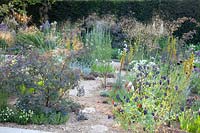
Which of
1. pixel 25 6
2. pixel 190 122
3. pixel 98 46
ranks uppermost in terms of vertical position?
pixel 25 6

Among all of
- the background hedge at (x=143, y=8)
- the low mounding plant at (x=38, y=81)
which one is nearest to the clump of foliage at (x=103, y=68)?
the low mounding plant at (x=38, y=81)

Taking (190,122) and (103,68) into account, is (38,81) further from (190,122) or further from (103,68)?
(103,68)

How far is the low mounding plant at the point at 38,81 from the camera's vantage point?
202 inches

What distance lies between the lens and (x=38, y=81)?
5.21 m

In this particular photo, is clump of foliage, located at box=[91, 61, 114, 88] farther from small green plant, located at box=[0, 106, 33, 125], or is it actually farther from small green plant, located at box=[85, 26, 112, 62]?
small green plant, located at box=[0, 106, 33, 125]

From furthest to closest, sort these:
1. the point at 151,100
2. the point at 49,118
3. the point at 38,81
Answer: the point at 38,81 → the point at 49,118 → the point at 151,100

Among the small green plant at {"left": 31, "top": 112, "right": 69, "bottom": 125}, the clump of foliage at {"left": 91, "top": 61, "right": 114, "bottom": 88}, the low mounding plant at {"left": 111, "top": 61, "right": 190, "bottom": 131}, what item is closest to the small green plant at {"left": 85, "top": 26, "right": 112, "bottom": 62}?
the clump of foliage at {"left": 91, "top": 61, "right": 114, "bottom": 88}

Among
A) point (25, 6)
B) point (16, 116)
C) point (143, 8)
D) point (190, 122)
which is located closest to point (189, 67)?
point (190, 122)

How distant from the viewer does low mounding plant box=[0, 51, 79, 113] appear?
513 cm

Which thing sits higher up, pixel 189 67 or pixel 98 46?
pixel 189 67

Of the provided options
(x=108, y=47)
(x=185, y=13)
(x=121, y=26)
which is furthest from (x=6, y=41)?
(x=185, y=13)

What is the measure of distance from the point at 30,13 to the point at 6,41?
457 cm

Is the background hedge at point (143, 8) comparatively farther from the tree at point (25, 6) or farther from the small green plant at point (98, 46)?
the small green plant at point (98, 46)

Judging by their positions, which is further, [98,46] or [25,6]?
[25,6]
